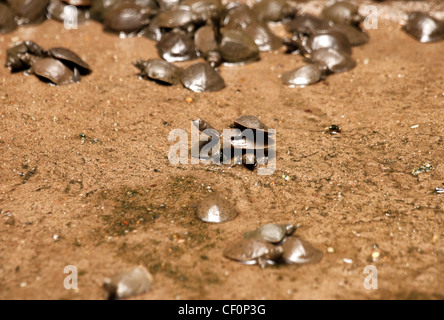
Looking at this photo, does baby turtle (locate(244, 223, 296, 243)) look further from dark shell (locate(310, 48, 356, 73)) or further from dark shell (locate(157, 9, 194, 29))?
dark shell (locate(157, 9, 194, 29))

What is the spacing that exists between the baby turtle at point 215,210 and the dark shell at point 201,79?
7.70ft

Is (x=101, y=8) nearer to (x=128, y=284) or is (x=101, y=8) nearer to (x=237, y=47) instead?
(x=237, y=47)

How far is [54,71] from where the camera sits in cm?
556

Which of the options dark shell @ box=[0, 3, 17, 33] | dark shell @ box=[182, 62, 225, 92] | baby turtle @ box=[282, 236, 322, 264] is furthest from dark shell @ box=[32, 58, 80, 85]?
baby turtle @ box=[282, 236, 322, 264]

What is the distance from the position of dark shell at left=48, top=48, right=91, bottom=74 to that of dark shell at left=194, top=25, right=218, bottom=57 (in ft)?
5.40

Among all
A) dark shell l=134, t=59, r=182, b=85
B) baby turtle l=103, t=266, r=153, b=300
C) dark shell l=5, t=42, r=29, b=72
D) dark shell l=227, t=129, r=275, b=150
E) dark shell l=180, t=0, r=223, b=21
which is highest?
dark shell l=180, t=0, r=223, b=21

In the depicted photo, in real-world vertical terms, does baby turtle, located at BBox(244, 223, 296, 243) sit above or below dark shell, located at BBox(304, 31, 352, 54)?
below

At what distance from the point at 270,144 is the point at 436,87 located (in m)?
2.58

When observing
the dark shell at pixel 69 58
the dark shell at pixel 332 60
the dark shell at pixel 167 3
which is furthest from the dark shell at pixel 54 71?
the dark shell at pixel 332 60

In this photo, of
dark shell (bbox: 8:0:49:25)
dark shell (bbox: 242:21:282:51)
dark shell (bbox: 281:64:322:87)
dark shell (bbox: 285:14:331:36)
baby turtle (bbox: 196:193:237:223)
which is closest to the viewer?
baby turtle (bbox: 196:193:237:223)

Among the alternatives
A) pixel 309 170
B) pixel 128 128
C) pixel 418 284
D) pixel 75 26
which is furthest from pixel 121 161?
pixel 75 26

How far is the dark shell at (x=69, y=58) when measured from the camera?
5633 millimetres

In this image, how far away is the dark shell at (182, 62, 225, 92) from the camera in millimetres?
5629

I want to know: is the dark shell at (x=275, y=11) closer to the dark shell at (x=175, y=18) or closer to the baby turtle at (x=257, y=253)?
the dark shell at (x=175, y=18)
